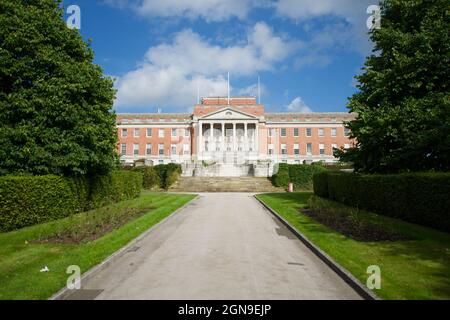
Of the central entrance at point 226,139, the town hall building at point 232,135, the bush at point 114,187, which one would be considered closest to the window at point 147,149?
the town hall building at point 232,135

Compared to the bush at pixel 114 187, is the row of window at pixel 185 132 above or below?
above

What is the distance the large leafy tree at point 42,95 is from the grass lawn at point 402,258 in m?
11.5

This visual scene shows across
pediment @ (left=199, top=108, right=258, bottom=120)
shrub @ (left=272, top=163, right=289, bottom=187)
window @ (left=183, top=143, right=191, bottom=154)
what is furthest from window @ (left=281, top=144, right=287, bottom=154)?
shrub @ (left=272, top=163, right=289, bottom=187)

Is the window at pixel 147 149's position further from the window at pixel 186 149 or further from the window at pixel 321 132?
the window at pixel 321 132

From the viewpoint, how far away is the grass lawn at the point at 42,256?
6543 millimetres

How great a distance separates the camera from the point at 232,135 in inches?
3091

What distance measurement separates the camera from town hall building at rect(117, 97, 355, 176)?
78375 millimetres

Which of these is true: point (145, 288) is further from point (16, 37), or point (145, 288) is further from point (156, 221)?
point (16, 37)

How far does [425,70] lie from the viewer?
17.1m

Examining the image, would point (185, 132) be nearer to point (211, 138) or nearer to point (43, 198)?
point (211, 138)

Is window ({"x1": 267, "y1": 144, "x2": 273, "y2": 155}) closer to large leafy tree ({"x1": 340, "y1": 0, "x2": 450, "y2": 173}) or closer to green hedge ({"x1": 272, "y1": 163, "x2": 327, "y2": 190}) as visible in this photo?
green hedge ({"x1": 272, "y1": 163, "x2": 327, "y2": 190})

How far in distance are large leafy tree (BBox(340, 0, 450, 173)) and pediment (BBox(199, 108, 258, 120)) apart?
5605cm

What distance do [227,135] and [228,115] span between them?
504 cm

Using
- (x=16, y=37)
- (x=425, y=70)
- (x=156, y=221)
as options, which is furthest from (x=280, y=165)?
(x=16, y=37)
